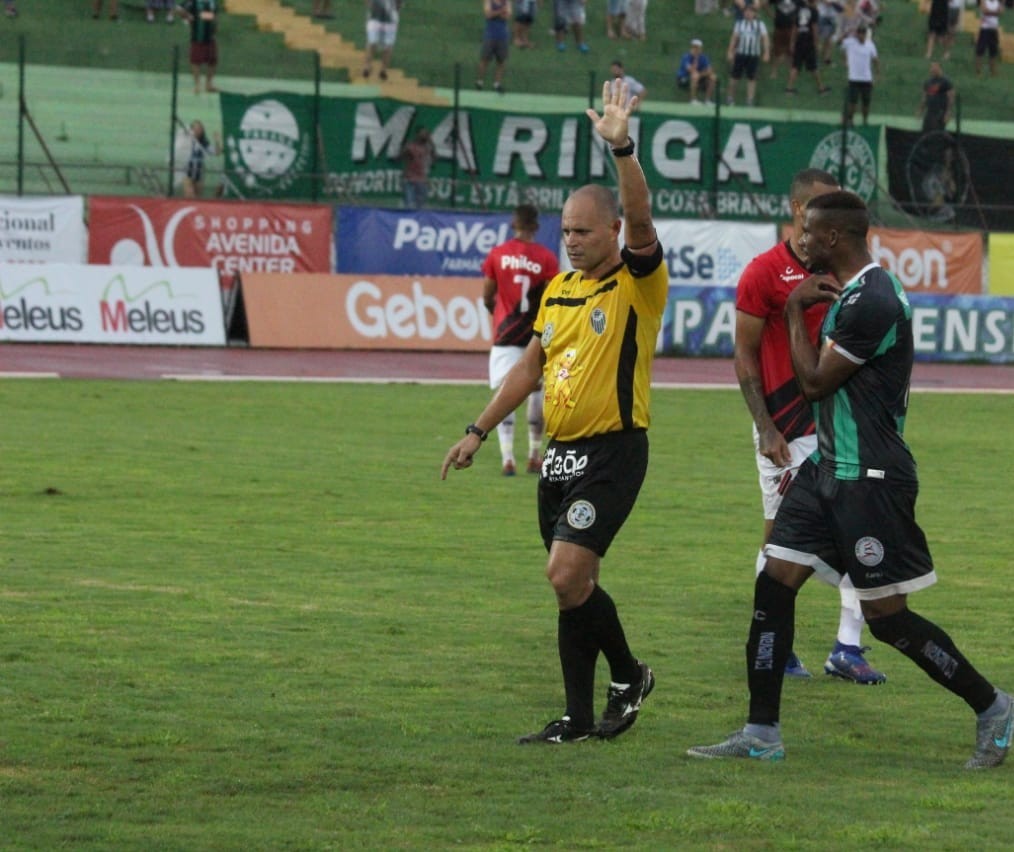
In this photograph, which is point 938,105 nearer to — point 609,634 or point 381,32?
point 381,32

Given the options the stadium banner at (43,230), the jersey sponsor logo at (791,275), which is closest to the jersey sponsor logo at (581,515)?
the jersey sponsor logo at (791,275)

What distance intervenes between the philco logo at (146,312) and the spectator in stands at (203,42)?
5.88 m

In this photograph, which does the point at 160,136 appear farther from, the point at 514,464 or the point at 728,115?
the point at 514,464

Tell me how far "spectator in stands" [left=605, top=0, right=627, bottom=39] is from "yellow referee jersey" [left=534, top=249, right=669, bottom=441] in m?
35.2

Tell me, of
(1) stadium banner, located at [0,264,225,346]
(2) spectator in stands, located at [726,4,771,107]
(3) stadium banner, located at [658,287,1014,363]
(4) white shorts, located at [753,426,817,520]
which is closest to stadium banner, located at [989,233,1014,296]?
(3) stadium banner, located at [658,287,1014,363]

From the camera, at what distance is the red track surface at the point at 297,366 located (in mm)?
26453

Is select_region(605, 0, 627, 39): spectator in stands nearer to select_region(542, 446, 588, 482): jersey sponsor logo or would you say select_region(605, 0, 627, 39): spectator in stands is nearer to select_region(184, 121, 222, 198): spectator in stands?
select_region(184, 121, 222, 198): spectator in stands

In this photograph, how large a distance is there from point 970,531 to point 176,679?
728 cm

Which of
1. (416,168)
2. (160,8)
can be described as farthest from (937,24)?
(160,8)

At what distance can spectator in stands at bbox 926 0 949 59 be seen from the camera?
4409 cm

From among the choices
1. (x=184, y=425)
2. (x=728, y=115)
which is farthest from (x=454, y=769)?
(x=728, y=115)

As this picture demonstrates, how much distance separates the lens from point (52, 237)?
30.3 metres

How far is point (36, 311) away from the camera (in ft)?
95.2

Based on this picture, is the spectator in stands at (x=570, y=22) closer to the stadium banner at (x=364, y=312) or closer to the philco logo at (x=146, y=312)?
the stadium banner at (x=364, y=312)
